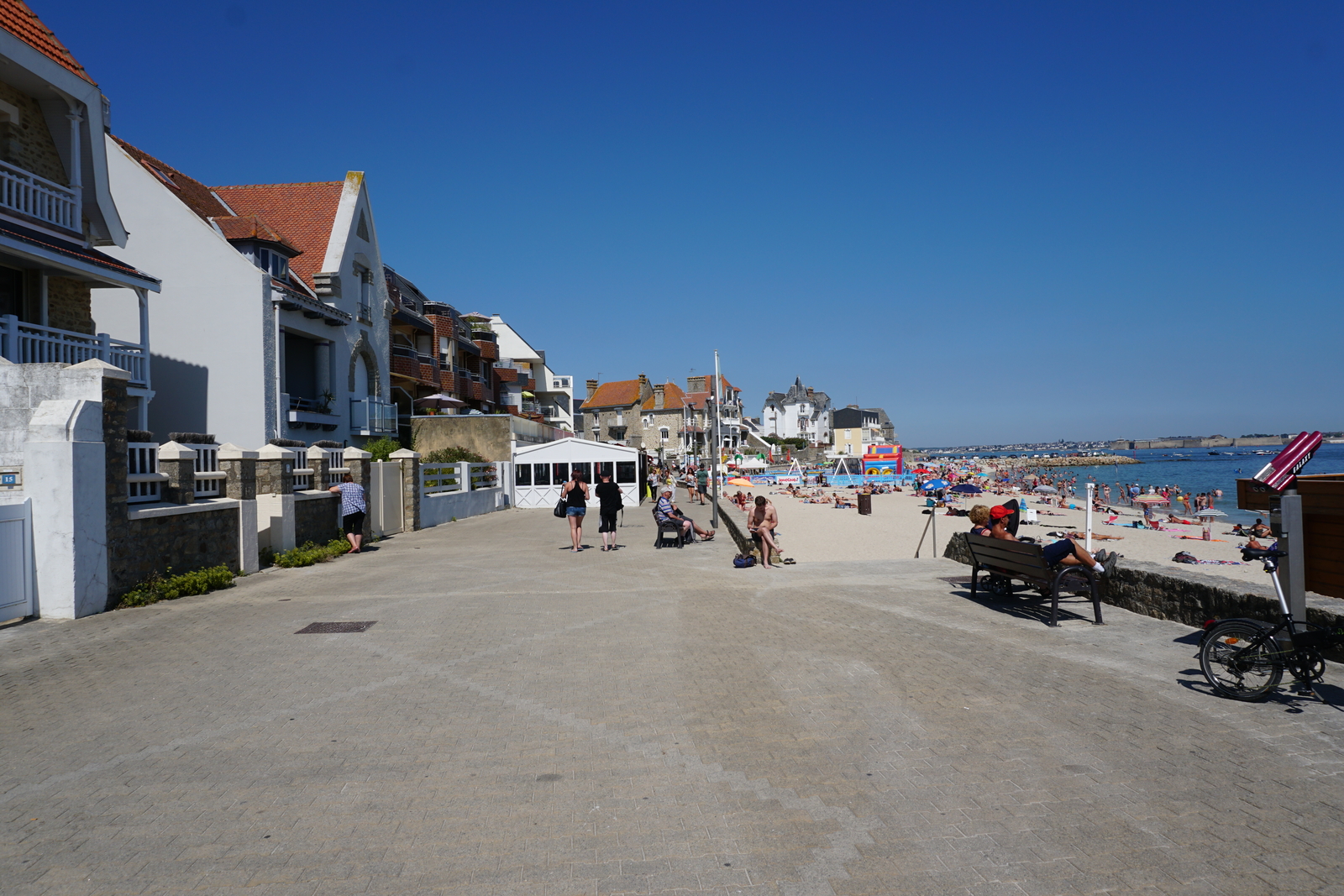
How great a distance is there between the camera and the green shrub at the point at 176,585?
33.5 ft

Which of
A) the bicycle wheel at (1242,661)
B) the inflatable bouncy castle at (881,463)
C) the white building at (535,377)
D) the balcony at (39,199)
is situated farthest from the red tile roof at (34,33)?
the inflatable bouncy castle at (881,463)

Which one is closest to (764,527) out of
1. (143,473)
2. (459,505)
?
(143,473)

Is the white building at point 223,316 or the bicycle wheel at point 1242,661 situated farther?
the white building at point 223,316

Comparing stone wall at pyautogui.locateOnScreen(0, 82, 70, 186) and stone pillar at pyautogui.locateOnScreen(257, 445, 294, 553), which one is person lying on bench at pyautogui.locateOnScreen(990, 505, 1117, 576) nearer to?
stone pillar at pyautogui.locateOnScreen(257, 445, 294, 553)

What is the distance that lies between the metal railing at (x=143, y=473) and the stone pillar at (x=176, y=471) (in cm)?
8

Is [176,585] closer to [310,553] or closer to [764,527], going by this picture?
[310,553]

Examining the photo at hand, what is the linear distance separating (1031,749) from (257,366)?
2240cm

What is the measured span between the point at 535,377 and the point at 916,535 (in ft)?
164

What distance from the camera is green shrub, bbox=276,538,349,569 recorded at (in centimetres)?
1412

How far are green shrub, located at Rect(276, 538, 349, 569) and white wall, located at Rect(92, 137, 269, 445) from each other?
7954mm

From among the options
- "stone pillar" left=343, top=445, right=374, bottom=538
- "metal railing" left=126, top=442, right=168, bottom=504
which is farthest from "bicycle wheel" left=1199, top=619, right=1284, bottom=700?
"stone pillar" left=343, top=445, right=374, bottom=538

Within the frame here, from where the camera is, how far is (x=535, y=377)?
230 ft

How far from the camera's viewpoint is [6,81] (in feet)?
47.1

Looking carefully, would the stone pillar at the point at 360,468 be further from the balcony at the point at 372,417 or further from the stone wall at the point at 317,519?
the balcony at the point at 372,417
